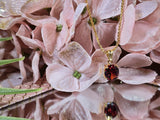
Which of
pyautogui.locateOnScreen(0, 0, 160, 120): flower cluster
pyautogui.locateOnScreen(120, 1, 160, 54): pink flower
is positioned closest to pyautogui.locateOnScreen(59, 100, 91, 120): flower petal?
pyautogui.locateOnScreen(0, 0, 160, 120): flower cluster

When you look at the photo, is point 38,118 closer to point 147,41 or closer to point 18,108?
point 18,108

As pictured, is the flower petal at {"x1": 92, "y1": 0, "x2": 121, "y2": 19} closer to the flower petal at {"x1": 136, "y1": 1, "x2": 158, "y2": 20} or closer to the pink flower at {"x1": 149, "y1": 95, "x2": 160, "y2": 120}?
the flower petal at {"x1": 136, "y1": 1, "x2": 158, "y2": 20}

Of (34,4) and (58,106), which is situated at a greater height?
(34,4)


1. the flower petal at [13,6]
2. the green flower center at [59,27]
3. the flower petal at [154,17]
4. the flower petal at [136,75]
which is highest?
the flower petal at [13,6]

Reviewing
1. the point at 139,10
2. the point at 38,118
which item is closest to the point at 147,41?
the point at 139,10

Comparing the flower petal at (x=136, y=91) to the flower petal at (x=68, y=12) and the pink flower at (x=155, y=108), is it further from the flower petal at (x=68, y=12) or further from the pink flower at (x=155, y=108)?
the flower petal at (x=68, y=12)

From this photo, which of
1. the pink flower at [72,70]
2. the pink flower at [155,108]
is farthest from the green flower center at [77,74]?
the pink flower at [155,108]

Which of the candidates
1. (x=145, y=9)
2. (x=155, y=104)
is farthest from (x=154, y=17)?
(x=155, y=104)

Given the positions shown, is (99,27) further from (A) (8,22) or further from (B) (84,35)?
(A) (8,22)
